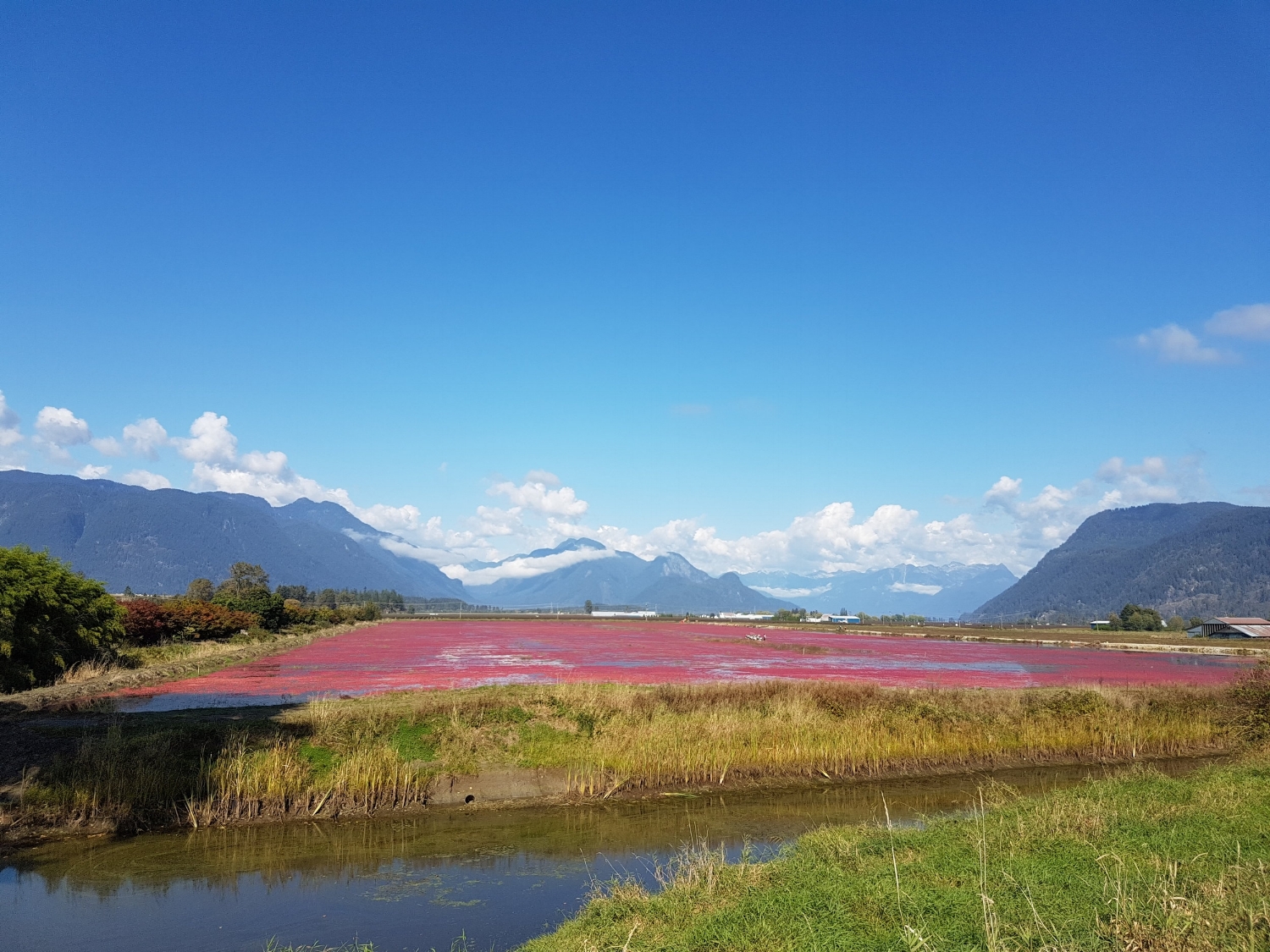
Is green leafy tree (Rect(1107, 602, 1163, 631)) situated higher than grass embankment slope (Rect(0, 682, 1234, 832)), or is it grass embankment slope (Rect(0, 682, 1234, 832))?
grass embankment slope (Rect(0, 682, 1234, 832))

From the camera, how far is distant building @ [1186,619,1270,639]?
10038cm

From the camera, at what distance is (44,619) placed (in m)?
28.4

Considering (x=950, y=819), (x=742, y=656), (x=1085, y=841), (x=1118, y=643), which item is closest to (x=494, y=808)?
(x=950, y=819)

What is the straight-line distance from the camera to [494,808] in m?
16.7

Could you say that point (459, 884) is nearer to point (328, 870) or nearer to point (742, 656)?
point (328, 870)

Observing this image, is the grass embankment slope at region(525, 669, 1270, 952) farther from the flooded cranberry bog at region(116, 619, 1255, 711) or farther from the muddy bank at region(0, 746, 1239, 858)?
the flooded cranberry bog at region(116, 619, 1255, 711)

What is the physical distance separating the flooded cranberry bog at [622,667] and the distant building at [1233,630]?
40646mm

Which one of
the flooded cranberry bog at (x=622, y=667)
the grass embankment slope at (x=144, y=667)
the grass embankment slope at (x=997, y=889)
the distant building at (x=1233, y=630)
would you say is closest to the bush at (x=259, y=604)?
the flooded cranberry bog at (x=622, y=667)

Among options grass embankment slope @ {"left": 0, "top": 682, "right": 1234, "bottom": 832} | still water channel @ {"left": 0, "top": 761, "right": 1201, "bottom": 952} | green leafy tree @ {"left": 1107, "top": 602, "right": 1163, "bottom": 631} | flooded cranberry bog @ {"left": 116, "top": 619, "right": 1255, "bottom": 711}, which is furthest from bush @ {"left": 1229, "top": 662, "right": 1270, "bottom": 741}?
green leafy tree @ {"left": 1107, "top": 602, "right": 1163, "bottom": 631}

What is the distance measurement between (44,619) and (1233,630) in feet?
411

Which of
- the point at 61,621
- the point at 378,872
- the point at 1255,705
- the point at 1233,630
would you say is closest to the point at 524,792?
the point at 378,872

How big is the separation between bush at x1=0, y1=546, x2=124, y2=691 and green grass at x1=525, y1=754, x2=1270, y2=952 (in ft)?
80.3

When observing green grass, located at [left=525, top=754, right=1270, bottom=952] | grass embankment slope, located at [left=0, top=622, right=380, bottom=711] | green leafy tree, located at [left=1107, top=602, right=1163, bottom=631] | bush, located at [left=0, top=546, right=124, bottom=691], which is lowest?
green leafy tree, located at [left=1107, top=602, right=1163, bottom=631]

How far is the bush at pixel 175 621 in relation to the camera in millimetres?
43844
